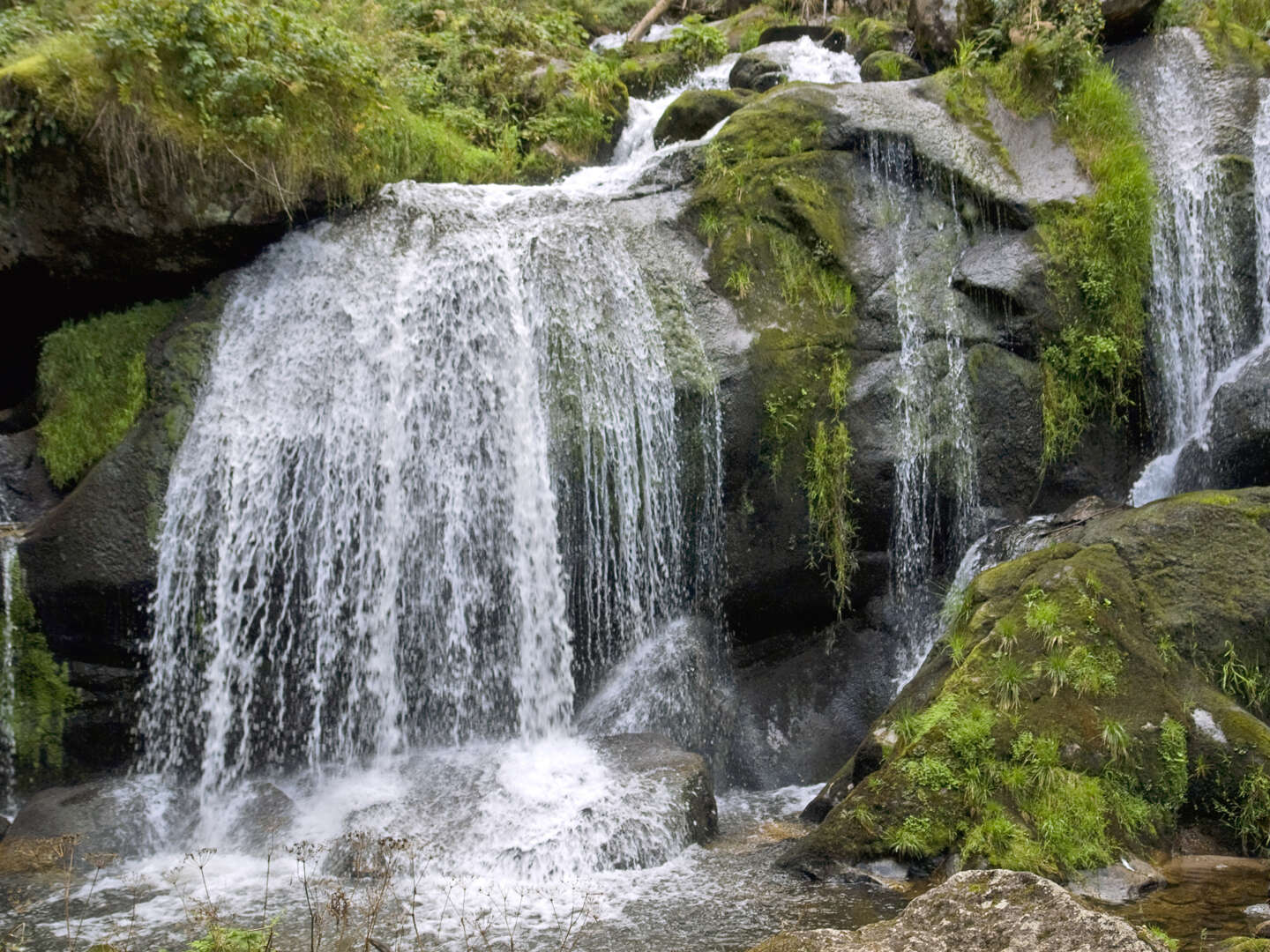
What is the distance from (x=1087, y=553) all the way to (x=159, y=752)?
6.86 metres

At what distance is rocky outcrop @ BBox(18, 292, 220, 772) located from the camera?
7.70 m

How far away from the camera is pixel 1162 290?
9250mm

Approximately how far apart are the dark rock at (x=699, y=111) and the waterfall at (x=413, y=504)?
9.93 feet

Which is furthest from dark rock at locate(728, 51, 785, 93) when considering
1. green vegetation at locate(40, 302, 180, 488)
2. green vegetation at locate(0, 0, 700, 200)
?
green vegetation at locate(40, 302, 180, 488)

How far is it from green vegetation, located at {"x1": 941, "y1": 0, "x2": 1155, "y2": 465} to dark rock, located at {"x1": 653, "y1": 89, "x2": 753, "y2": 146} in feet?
7.66

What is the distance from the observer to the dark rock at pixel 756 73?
503 inches

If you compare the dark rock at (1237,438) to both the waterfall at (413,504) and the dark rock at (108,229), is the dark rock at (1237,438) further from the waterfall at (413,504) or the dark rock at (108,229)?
the dark rock at (108,229)

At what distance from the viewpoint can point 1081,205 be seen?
371 inches

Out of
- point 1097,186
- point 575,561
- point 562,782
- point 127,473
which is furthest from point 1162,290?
point 127,473

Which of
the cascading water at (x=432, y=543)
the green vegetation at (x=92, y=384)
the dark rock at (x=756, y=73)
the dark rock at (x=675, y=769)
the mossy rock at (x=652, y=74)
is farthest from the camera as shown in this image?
the mossy rock at (x=652, y=74)

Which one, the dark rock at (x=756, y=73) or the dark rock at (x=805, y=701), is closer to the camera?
the dark rock at (x=805, y=701)

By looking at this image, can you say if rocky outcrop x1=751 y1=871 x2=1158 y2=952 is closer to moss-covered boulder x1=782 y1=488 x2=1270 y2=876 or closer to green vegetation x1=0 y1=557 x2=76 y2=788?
moss-covered boulder x1=782 y1=488 x2=1270 y2=876

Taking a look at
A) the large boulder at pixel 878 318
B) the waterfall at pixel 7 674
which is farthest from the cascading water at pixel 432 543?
the waterfall at pixel 7 674

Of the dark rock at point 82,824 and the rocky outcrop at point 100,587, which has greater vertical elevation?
the rocky outcrop at point 100,587
